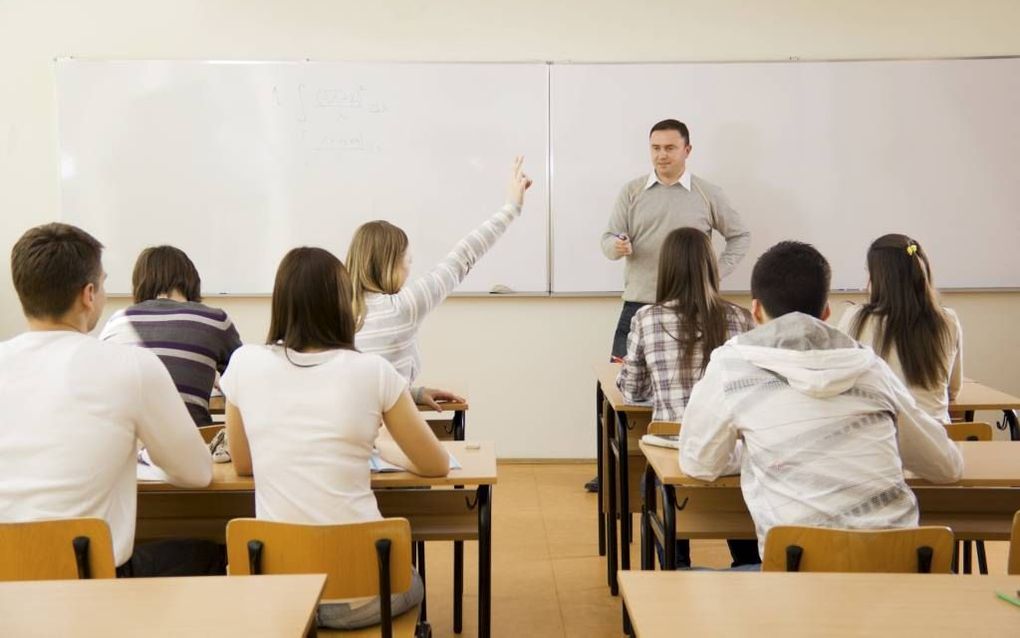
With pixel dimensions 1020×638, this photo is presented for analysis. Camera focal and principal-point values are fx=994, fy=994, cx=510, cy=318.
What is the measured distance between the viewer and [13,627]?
1.56 m

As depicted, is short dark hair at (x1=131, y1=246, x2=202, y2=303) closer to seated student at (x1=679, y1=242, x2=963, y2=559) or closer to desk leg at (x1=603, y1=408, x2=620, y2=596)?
desk leg at (x1=603, y1=408, x2=620, y2=596)

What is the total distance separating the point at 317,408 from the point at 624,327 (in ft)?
10.3

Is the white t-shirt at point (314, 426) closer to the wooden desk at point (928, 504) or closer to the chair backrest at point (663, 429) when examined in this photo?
the wooden desk at point (928, 504)

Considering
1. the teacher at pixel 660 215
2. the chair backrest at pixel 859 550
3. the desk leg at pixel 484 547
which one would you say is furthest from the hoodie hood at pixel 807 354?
the teacher at pixel 660 215

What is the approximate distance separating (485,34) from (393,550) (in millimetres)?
3998

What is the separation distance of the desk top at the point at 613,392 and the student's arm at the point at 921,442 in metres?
1.20

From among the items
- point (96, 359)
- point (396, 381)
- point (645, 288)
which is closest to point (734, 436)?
point (396, 381)

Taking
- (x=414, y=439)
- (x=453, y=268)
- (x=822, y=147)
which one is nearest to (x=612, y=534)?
(x=453, y=268)

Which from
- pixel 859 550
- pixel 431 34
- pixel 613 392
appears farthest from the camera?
pixel 431 34

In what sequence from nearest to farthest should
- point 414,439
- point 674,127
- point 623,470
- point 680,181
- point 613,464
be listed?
point 414,439 < point 623,470 < point 613,464 < point 674,127 < point 680,181

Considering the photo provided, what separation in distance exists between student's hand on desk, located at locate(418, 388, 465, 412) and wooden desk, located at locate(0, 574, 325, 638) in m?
1.69

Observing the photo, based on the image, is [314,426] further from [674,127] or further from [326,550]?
[674,127]

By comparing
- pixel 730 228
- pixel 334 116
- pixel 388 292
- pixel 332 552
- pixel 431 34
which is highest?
pixel 431 34

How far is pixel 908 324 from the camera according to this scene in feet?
10.4
